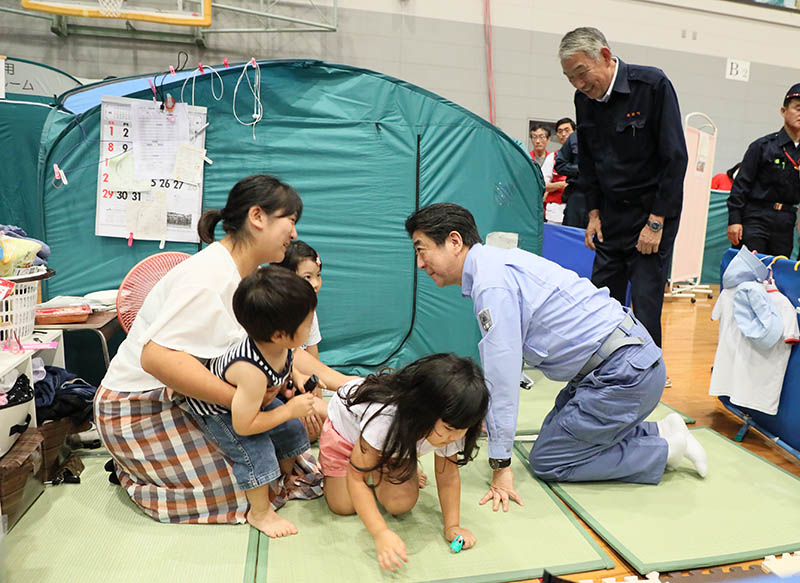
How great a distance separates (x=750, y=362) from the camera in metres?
2.21

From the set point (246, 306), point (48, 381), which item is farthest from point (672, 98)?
point (48, 381)

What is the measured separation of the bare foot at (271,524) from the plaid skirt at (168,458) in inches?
1.9

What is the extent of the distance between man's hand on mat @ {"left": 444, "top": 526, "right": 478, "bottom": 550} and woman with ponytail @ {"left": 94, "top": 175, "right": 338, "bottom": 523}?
585mm

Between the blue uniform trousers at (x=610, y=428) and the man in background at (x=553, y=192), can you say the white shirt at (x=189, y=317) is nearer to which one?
the blue uniform trousers at (x=610, y=428)

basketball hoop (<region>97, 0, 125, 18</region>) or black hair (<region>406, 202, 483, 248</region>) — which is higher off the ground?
basketball hoop (<region>97, 0, 125, 18</region>)

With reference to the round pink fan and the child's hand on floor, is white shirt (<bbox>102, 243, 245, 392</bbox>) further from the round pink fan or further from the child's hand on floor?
the round pink fan

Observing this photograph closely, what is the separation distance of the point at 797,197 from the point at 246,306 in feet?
11.0

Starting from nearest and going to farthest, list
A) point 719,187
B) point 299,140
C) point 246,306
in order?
point 246,306, point 299,140, point 719,187

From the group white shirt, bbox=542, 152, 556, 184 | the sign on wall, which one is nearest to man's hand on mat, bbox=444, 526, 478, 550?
white shirt, bbox=542, 152, 556, 184

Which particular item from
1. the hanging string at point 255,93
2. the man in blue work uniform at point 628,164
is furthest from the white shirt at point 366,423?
the hanging string at point 255,93

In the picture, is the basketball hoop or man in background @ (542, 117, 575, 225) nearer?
the basketball hoop

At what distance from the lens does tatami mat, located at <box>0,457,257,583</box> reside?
1.39 metres

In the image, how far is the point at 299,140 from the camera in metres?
2.77

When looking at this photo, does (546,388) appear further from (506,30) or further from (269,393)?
(506,30)
